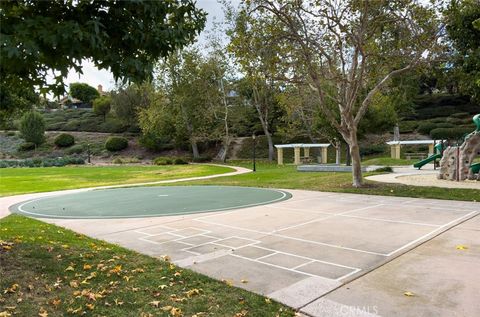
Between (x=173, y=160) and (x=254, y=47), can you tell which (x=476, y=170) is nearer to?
(x=254, y=47)

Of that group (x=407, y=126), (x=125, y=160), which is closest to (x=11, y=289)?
(x=125, y=160)

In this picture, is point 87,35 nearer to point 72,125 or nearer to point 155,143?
point 155,143

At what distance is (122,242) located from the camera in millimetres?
6652

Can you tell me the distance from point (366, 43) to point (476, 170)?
6.97m

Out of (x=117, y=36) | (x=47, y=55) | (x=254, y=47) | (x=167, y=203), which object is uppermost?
(x=254, y=47)

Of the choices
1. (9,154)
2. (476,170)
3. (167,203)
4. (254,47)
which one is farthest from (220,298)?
(9,154)

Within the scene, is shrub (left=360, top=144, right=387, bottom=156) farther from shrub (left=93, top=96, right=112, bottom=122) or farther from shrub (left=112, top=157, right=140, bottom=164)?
shrub (left=93, top=96, right=112, bottom=122)

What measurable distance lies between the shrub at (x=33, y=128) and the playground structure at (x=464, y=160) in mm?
43646

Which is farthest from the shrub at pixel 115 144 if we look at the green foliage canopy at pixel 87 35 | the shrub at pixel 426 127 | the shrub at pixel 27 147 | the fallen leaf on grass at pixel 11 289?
the fallen leaf on grass at pixel 11 289

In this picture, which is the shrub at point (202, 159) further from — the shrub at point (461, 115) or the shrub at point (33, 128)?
the shrub at point (461, 115)

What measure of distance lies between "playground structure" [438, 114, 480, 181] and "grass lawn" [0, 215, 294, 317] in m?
13.7

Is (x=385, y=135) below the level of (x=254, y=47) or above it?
below

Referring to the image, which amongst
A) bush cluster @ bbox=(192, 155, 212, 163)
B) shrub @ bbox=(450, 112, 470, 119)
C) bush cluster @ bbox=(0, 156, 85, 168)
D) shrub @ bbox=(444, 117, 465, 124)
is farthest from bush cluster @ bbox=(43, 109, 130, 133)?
shrub @ bbox=(450, 112, 470, 119)

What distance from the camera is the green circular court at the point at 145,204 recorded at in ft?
32.1
